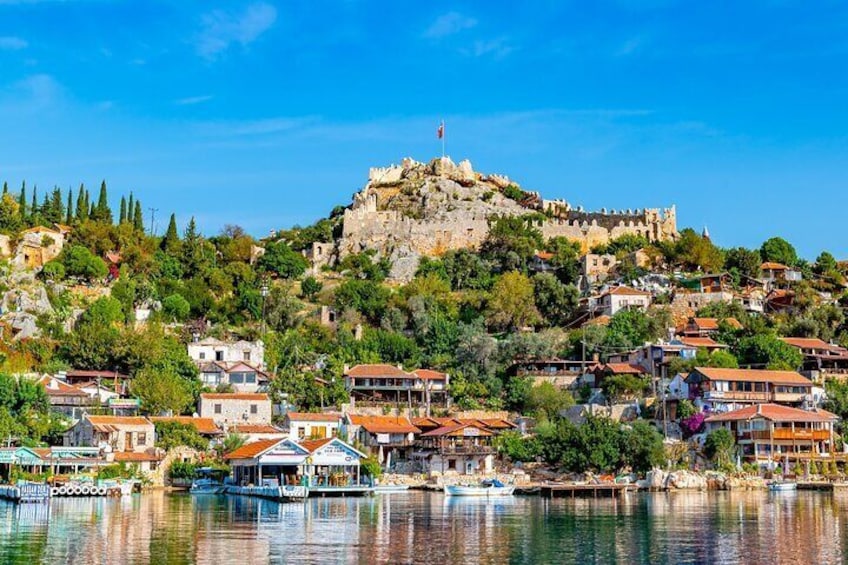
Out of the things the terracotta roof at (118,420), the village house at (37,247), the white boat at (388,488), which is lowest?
the white boat at (388,488)

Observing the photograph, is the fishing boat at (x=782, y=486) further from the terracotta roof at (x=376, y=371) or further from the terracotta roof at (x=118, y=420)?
the terracotta roof at (x=118, y=420)

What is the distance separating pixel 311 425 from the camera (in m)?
61.5

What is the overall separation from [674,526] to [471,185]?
244 feet

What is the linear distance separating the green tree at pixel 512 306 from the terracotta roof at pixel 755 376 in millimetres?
18390

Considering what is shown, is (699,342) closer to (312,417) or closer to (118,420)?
(312,417)

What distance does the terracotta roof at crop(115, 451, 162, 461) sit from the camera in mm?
54312

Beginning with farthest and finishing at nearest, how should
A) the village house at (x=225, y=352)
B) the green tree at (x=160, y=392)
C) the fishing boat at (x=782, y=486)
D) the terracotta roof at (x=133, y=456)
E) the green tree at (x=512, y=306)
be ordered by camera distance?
1. the green tree at (x=512, y=306)
2. the village house at (x=225, y=352)
3. the green tree at (x=160, y=392)
4. the fishing boat at (x=782, y=486)
5. the terracotta roof at (x=133, y=456)

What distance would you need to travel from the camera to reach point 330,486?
52438mm

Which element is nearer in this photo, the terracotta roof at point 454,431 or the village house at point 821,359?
the terracotta roof at point 454,431

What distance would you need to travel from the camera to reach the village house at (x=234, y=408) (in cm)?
6256

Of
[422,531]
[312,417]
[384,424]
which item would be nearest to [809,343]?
[384,424]

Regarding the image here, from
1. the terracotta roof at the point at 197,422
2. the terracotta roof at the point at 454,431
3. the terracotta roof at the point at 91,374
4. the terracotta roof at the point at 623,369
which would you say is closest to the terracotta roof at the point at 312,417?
the terracotta roof at the point at 197,422

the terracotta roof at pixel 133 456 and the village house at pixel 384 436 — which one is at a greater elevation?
the village house at pixel 384 436

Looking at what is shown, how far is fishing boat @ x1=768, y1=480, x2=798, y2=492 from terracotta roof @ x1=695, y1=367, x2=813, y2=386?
7785 millimetres
